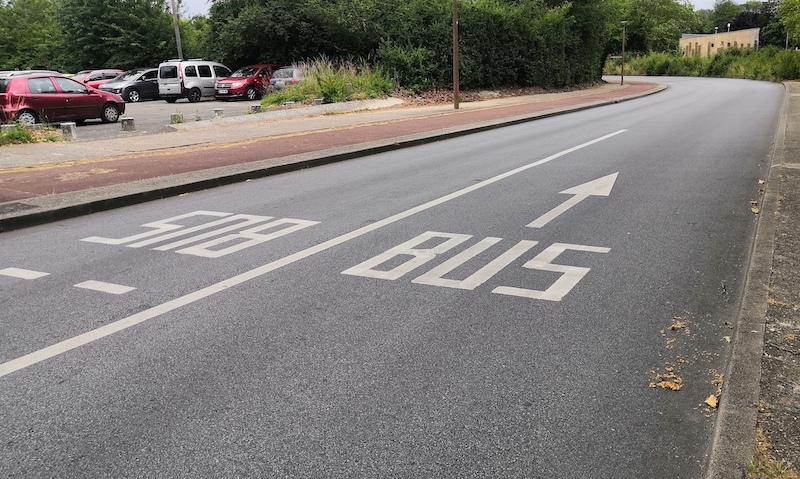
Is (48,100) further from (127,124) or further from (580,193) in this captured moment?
(580,193)

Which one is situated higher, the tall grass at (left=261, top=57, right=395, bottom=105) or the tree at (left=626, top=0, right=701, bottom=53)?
the tree at (left=626, top=0, right=701, bottom=53)

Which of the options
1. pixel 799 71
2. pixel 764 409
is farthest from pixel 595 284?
pixel 799 71

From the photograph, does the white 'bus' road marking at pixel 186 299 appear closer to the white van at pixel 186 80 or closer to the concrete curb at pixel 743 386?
the concrete curb at pixel 743 386

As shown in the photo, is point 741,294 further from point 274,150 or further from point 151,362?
point 274,150

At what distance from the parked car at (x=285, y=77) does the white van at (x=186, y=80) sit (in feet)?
12.4

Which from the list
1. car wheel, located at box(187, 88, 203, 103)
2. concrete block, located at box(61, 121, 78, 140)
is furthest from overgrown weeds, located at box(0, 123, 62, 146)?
car wheel, located at box(187, 88, 203, 103)

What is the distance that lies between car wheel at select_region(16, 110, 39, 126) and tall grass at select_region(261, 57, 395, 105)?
851 cm

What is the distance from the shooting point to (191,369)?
396cm

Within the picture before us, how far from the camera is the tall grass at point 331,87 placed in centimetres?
2550

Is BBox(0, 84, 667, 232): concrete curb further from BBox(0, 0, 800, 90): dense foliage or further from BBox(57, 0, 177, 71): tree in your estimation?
BBox(57, 0, 177, 71): tree

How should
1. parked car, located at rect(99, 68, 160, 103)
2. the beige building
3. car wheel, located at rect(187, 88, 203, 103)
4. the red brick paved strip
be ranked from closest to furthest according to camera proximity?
the red brick paved strip → car wheel, located at rect(187, 88, 203, 103) → parked car, located at rect(99, 68, 160, 103) → the beige building

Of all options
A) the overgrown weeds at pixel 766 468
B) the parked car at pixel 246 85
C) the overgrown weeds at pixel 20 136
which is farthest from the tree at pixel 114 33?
the overgrown weeds at pixel 766 468

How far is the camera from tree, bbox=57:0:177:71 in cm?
4406

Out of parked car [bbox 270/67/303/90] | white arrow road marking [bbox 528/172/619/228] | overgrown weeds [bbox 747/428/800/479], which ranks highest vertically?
parked car [bbox 270/67/303/90]
